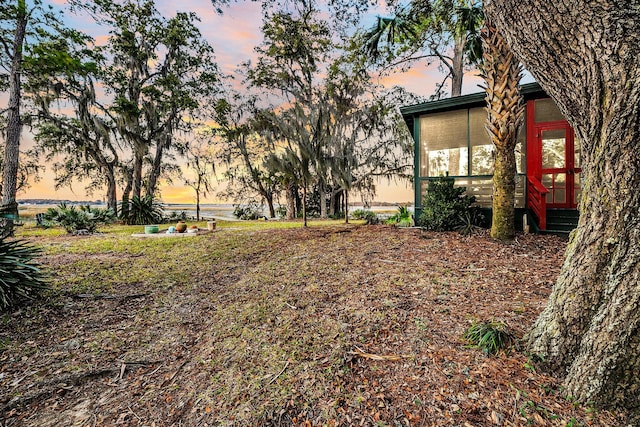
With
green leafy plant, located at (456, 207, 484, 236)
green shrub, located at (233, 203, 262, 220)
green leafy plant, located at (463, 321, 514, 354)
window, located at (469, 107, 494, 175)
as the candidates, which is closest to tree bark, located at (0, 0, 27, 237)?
green shrub, located at (233, 203, 262, 220)

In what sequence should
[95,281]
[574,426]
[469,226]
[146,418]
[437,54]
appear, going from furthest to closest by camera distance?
[437,54] → [469,226] → [95,281] → [146,418] → [574,426]

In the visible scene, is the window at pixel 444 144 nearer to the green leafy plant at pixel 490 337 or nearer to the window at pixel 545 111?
the window at pixel 545 111

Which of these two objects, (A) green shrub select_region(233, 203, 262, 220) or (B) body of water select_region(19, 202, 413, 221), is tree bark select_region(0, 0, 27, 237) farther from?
(A) green shrub select_region(233, 203, 262, 220)

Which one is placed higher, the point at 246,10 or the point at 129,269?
the point at 246,10

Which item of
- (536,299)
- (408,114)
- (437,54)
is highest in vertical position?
(437,54)

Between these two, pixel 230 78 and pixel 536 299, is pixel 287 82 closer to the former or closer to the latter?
pixel 230 78

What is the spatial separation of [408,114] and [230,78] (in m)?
10.9

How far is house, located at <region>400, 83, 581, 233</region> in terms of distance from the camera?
241 inches

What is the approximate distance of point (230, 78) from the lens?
14.8 metres

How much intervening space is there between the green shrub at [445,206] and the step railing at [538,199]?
1144 millimetres

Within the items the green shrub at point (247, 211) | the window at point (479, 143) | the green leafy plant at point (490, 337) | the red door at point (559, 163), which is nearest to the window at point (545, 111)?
the red door at point (559, 163)

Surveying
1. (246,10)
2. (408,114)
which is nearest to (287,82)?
(408,114)

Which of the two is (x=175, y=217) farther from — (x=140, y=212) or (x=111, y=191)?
(x=111, y=191)

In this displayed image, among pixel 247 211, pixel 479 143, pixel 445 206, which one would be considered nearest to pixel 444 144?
pixel 479 143
